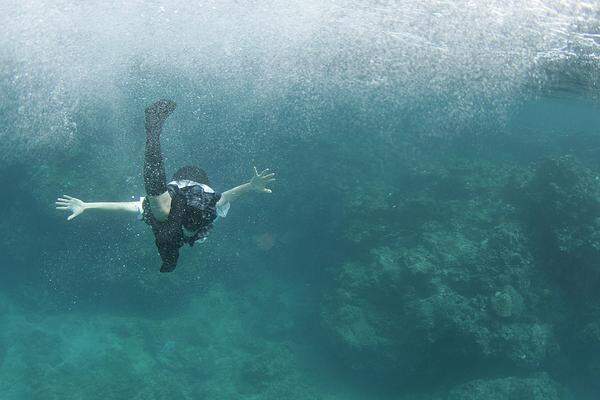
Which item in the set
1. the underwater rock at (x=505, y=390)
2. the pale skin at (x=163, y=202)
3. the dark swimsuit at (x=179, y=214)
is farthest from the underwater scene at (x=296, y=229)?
the dark swimsuit at (x=179, y=214)

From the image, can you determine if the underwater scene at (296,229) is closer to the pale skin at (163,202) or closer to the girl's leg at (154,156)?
the pale skin at (163,202)

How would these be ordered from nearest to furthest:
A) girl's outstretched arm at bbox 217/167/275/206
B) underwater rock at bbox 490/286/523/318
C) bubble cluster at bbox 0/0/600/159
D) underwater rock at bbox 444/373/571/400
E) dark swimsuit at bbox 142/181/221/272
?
dark swimsuit at bbox 142/181/221/272 < girl's outstretched arm at bbox 217/167/275/206 < underwater rock at bbox 444/373/571/400 < underwater rock at bbox 490/286/523/318 < bubble cluster at bbox 0/0/600/159

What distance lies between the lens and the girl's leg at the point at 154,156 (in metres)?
3.74

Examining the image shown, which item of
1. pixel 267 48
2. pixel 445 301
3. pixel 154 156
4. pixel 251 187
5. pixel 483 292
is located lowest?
pixel 445 301

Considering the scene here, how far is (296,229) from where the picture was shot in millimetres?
19078

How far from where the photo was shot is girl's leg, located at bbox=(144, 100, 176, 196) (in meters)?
3.74

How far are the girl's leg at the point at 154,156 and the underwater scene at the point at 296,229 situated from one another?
8128 millimetres

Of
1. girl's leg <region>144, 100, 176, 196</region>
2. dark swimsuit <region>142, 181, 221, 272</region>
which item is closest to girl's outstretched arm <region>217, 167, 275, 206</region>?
dark swimsuit <region>142, 181, 221, 272</region>

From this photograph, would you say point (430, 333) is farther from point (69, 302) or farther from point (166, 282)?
point (69, 302)

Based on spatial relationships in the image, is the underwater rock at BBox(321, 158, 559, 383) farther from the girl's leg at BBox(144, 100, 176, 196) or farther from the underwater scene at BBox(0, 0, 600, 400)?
the girl's leg at BBox(144, 100, 176, 196)

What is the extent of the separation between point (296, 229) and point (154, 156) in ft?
50.8

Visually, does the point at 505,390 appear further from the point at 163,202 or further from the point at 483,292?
the point at 163,202

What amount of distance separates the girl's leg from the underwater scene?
8.13 metres

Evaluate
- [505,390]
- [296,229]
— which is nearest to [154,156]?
[505,390]
